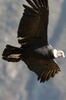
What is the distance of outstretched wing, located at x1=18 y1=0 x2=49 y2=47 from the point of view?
715 inches

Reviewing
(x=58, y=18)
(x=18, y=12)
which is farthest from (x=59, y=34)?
(x=18, y=12)

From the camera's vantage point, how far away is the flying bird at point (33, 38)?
59.7 feet

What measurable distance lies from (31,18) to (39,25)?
0.39m

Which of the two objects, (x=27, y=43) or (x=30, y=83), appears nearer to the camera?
(x=27, y=43)

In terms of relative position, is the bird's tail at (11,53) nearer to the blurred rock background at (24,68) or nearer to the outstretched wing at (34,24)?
the outstretched wing at (34,24)

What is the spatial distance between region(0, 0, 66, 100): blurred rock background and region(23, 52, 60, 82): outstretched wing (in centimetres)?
8936

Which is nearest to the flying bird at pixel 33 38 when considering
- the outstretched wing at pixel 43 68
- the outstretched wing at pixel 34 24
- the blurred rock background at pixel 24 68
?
the outstretched wing at pixel 34 24

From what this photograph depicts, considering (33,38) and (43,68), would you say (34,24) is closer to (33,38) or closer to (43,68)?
(33,38)

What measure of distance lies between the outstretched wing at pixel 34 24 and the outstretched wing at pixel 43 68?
835mm

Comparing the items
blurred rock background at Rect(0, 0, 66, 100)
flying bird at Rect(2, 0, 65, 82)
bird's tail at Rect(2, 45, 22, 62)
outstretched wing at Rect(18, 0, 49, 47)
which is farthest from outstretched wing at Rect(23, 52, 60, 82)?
blurred rock background at Rect(0, 0, 66, 100)

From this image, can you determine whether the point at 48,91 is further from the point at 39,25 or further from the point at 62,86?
the point at 39,25

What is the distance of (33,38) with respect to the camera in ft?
61.8

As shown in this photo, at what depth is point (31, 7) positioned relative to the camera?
717 inches

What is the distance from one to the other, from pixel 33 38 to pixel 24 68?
99.9 metres
